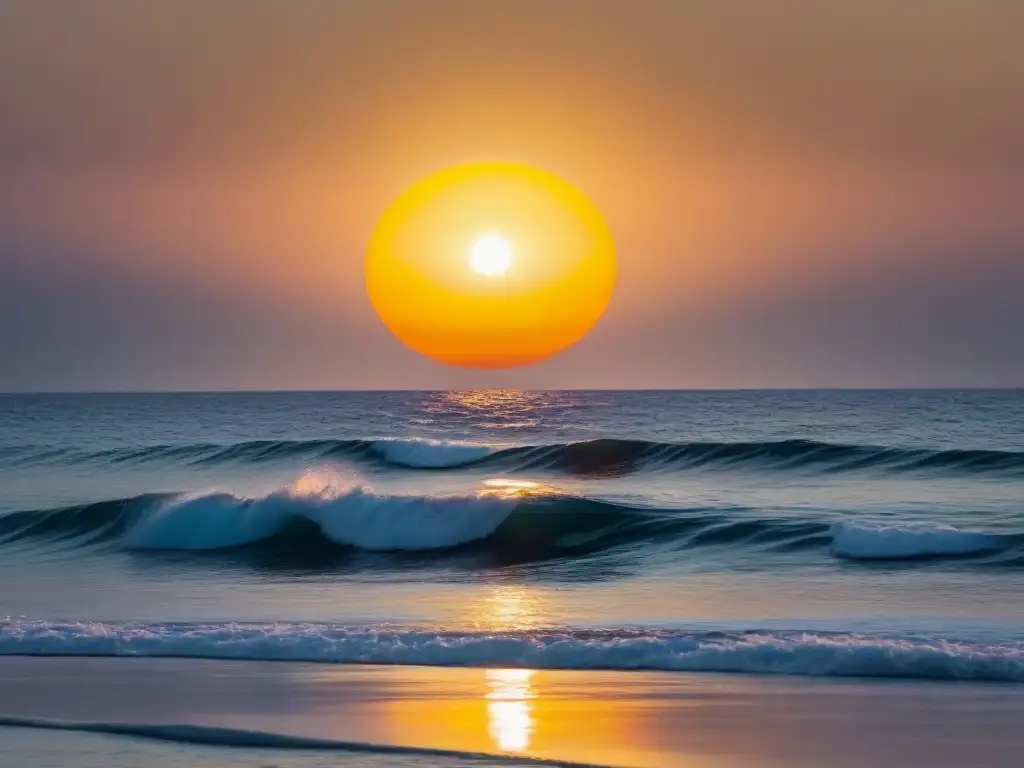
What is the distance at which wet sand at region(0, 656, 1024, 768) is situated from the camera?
8672mm

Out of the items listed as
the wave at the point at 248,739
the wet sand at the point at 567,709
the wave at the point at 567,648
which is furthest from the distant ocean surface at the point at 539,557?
the wave at the point at 248,739

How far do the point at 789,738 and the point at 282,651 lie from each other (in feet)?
16.9

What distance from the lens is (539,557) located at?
68.9ft

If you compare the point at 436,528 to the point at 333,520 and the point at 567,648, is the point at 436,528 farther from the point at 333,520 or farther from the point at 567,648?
the point at 567,648

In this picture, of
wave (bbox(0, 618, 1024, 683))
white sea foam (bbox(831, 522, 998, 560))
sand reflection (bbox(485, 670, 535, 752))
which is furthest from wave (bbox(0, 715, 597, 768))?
white sea foam (bbox(831, 522, 998, 560))

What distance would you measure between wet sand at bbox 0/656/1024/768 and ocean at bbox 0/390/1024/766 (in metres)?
0.34

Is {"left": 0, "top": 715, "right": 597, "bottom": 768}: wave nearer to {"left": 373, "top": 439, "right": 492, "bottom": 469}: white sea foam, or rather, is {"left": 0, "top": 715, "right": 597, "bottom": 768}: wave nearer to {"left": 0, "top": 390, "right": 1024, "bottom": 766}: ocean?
{"left": 0, "top": 390, "right": 1024, "bottom": 766}: ocean

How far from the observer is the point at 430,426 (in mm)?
64125

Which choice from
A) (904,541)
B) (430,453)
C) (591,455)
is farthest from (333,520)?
(591,455)

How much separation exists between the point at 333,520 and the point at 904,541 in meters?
10.1

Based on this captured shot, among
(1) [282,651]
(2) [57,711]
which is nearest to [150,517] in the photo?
(1) [282,651]

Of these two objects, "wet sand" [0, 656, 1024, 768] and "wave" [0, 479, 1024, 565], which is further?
"wave" [0, 479, 1024, 565]

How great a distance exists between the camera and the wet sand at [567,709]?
8.67 m

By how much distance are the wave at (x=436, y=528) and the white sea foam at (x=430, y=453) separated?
14.6 metres
